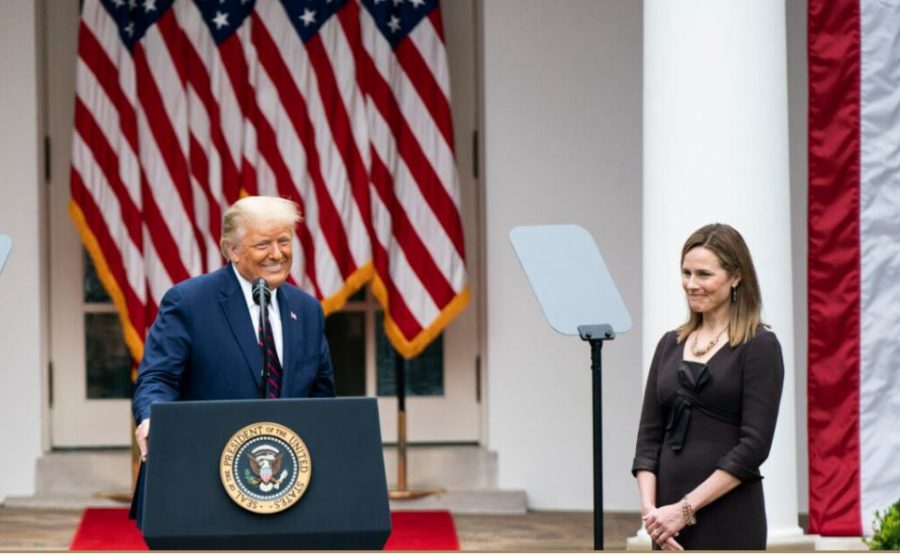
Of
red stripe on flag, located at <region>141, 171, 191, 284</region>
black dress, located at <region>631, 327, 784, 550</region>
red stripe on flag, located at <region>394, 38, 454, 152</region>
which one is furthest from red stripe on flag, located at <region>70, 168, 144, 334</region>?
black dress, located at <region>631, 327, 784, 550</region>

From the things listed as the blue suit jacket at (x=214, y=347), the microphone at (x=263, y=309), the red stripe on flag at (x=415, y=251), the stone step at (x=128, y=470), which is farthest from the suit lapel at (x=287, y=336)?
the stone step at (x=128, y=470)

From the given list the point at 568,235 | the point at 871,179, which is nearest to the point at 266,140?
the point at 871,179

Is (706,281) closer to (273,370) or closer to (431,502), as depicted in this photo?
(273,370)

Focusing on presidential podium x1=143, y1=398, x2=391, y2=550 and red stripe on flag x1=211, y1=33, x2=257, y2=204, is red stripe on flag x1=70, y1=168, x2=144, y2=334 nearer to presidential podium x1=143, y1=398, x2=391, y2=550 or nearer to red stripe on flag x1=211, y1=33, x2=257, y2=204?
red stripe on flag x1=211, y1=33, x2=257, y2=204

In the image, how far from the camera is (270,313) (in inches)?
207

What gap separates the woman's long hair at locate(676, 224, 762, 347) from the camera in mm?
4664

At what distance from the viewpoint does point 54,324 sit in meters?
10.5

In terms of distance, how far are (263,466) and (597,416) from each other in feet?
4.12

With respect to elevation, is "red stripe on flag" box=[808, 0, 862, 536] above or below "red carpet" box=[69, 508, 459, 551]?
above

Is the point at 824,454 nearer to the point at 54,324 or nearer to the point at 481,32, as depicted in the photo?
the point at 481,32

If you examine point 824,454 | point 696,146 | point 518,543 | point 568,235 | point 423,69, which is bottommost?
point 518,543

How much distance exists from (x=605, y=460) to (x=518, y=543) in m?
1.58

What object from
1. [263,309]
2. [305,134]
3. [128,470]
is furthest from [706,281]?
[128,470]

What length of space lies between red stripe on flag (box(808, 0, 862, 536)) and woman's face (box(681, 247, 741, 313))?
11.4ft
